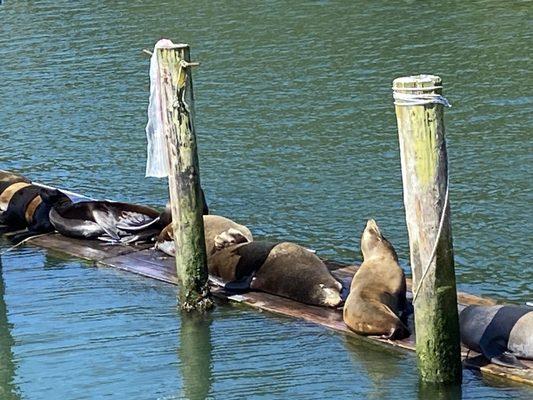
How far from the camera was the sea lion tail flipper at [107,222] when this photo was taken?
36.7 ft

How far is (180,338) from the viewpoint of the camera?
348 inches

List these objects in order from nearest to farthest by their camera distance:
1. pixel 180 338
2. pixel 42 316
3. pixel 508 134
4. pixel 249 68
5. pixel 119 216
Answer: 1. pixel 180 338
2. pixel 42 316
3. pixel 119 216
4. pixel 508 134
5. pixel 249 68

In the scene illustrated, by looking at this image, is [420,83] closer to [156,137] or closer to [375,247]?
[375,247]

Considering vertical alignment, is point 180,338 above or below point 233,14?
below

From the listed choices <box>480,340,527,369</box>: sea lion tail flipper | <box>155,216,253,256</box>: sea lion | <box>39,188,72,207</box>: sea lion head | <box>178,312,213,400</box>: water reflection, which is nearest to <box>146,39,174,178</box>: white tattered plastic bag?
<box>155,216,253,256</box>: sea lion

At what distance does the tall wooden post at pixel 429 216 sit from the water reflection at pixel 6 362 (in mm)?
2935

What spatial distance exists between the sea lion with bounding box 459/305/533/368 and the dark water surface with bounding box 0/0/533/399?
9.1 inches

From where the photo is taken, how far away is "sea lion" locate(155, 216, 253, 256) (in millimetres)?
9961

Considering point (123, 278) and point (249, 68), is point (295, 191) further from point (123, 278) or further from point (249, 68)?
point (249, 68)

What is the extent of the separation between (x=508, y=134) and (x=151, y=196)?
4547mm

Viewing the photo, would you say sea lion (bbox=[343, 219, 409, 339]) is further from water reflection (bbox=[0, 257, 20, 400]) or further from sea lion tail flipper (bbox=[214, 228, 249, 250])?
water reflection (bbox=[0, 257, 20, 400])

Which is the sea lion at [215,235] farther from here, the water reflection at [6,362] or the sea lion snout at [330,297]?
the water reflection at [6,362]

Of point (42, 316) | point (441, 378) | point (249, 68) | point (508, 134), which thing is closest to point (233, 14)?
point (249, 68)

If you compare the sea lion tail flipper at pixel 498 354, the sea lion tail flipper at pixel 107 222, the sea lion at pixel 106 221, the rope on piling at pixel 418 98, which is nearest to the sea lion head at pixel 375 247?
the sea lion tail flipper at pixel 498 354
